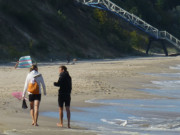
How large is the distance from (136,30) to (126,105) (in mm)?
74915

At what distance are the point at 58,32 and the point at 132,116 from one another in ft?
151

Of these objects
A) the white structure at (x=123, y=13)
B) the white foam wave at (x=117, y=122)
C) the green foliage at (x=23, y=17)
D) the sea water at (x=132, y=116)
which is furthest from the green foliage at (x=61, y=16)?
the white foam wave at (x=117, y=122)

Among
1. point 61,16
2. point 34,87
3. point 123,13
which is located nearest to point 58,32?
point 61,16

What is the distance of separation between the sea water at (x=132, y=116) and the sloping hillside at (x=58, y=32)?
27.3 meters

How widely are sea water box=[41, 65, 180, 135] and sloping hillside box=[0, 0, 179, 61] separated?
27331mm

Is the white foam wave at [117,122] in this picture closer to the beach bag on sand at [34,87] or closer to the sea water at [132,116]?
the sea water at [132,116]

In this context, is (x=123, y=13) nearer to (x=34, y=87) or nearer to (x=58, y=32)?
(x=58, y=32)

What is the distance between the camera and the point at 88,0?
76438 millimetres

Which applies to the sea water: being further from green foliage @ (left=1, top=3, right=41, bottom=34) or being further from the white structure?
the white structure

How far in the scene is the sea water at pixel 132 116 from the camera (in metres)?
Answer: 13.6

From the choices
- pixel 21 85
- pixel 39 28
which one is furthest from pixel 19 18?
pixel 21 85

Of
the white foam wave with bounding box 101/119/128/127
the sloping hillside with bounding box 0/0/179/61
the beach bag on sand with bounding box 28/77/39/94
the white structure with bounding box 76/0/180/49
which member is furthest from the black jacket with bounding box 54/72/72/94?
the white structure with bounding box 76/0/180/49

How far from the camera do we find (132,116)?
1605 cm

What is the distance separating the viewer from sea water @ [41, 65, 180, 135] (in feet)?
44.7
